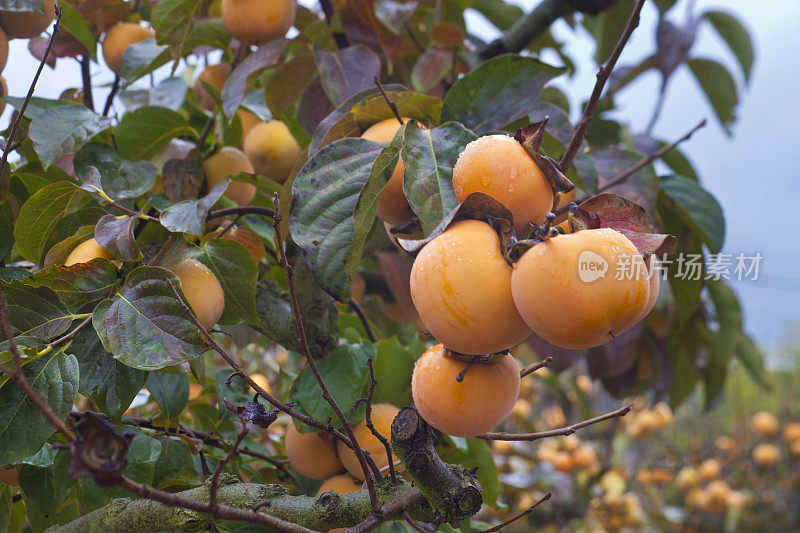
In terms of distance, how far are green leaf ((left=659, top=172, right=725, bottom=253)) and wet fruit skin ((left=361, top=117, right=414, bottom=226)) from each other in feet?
1.45

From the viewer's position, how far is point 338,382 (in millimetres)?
533

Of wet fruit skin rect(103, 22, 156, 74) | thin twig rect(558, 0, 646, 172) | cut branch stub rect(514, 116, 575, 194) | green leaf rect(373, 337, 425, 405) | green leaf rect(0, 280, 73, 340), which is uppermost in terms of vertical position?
thin twig rect(558, 0, 646, 172)

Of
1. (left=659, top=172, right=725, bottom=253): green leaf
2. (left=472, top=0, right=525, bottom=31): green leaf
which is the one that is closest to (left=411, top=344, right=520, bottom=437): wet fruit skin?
(left=659, top=172, right=725, bottom=253): green leaf

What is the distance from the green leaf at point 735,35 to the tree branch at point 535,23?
0.41m

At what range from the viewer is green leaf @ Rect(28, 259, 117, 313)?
0.40m

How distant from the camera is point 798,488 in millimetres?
2396

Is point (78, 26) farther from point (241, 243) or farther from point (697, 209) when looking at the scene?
point (697, 209)

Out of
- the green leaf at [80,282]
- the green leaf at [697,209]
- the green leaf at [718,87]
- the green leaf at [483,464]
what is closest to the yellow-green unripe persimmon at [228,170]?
the green leaf at [80,282]

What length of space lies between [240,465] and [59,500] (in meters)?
0.14

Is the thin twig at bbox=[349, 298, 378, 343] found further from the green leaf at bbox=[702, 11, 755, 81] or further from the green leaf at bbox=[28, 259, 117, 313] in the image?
the green leaf at bbox=[702, 11, 755, 81]

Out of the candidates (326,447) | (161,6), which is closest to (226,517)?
(326,447)

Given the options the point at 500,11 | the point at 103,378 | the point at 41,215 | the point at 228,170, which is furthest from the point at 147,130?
the point at 500,11

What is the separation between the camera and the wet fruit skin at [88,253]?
0.43 m

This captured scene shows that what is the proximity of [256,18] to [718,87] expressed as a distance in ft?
2.61
